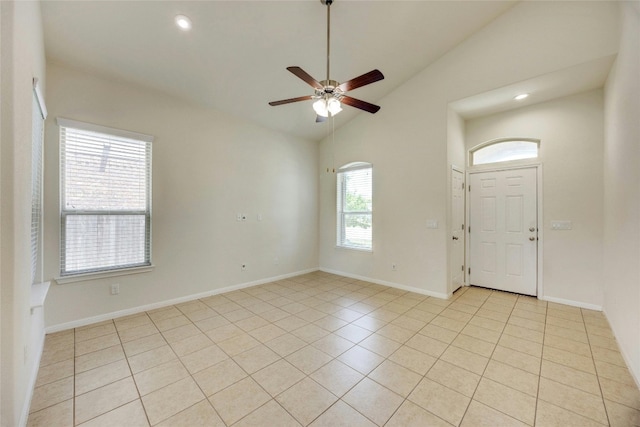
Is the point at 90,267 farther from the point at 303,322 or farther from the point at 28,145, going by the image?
the point at 303,322

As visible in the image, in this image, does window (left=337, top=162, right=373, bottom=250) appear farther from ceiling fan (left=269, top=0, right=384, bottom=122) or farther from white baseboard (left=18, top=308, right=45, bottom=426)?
white baseboard (left=18, top=308, right=45, bottom=426)

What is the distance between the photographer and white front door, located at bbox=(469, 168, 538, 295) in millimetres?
3904

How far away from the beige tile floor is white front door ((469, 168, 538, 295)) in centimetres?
66

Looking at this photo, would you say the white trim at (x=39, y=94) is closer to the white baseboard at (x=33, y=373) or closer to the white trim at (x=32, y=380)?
the white baseboard at (x=33, y=373)

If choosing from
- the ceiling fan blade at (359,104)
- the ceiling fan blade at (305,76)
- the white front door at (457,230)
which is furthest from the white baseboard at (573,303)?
the ceiling fan blade at (305,76)

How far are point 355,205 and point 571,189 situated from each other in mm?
3197

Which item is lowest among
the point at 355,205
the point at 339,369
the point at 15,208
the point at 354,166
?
the point at 339,369

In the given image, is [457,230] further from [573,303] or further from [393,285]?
[573,303]

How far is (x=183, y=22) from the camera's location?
8.35ft

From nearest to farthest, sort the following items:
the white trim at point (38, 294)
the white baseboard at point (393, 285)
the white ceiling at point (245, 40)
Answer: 1. the white trim at point (38, 294)
2. the white ceiling at point (245, 40)
3. the white baseboard at point (393, 285)

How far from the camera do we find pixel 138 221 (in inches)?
132

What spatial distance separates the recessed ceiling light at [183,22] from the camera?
2.50m

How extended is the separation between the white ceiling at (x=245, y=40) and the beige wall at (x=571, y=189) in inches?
65.3

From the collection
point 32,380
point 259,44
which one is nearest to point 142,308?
point 32,380
